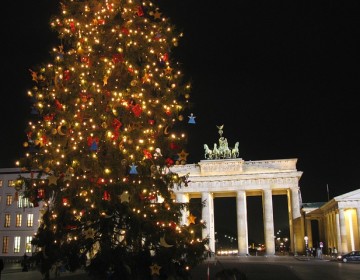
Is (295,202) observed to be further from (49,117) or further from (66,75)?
(49,117)

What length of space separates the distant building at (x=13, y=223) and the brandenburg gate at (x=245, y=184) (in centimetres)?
2613

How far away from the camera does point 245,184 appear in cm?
8306

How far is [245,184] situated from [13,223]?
41.8 meters

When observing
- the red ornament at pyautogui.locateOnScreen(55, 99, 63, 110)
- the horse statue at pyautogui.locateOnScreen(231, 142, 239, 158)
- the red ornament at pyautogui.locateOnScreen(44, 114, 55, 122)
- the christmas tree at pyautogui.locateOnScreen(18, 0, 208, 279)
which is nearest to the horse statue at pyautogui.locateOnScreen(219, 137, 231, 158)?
the horse statue at pyautogui.locateOnScreen(231, 142, 239, 158)

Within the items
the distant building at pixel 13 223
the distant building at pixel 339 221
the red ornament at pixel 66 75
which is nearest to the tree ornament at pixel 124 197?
the red ornament at pixel 66 75

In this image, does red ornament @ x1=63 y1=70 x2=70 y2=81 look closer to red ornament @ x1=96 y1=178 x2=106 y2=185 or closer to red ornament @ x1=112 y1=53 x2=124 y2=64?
red ornament @ x1=112 y1=53 x2=124 y2=64

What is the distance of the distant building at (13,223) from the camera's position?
75250 millimetres

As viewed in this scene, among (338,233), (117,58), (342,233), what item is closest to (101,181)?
(117,58)

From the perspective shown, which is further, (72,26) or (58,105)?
(72,26)

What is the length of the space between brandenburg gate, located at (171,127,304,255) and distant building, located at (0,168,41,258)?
85.7 ft

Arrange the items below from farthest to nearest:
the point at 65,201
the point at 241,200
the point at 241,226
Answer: the point at 241,200 < the point at 241,226 < the point at 65,201

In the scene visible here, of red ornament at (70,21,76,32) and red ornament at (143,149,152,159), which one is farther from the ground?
red ornament at (70,21,76,32)

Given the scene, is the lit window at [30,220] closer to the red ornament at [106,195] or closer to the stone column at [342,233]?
the stone column at [342,233]

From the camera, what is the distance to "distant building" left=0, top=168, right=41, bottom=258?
75.2 m
